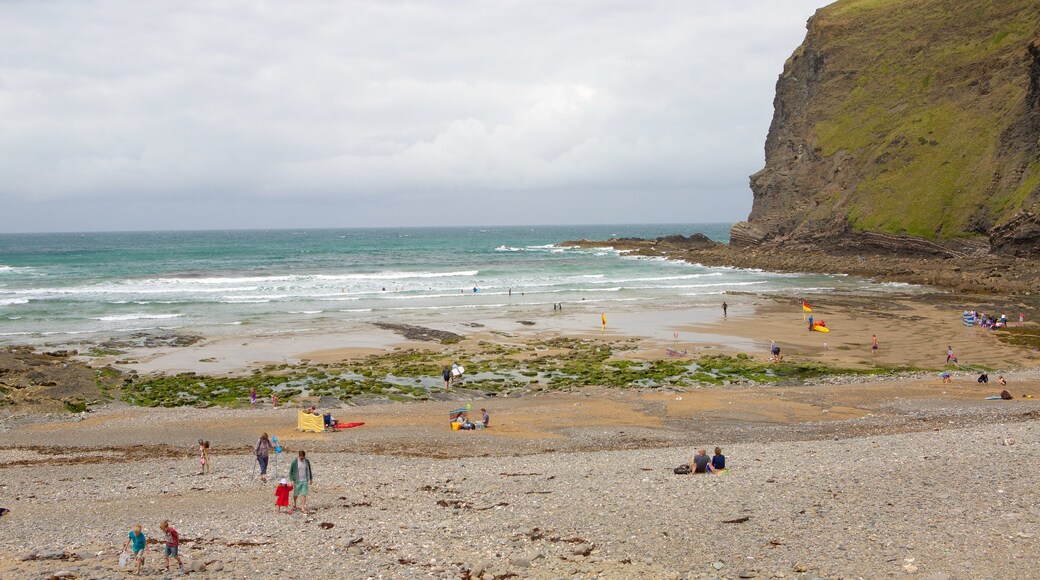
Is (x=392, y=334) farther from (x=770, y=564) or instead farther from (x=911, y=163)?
(x=911, y=163)

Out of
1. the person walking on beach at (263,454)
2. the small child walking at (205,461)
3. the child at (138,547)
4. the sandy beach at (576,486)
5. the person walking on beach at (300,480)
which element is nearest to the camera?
the child at (138,547)

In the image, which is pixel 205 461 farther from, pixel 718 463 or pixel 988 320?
pixel 988 320

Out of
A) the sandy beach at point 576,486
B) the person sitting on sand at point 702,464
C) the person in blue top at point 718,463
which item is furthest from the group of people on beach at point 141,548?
the person in blue top at point 718,463

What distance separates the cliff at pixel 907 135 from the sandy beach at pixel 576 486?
43.3 m

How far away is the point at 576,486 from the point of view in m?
16.6

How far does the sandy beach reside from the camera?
489 inches

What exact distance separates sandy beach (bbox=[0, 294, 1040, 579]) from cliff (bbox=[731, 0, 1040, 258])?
1706 inches

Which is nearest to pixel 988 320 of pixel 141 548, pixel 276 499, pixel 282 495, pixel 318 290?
pixel 276 499

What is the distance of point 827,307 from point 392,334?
29.3 meters

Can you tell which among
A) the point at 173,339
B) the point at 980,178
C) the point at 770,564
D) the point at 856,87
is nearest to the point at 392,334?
the point at 173,339

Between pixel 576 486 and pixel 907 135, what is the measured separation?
3119 inches

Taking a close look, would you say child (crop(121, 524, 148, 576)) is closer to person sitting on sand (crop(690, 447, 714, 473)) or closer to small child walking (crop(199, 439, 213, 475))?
small child walking (crop(199, 439, 213, 475))

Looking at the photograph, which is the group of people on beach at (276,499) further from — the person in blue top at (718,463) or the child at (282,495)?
the person in blue top at (718,463)

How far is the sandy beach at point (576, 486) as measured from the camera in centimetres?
1241
